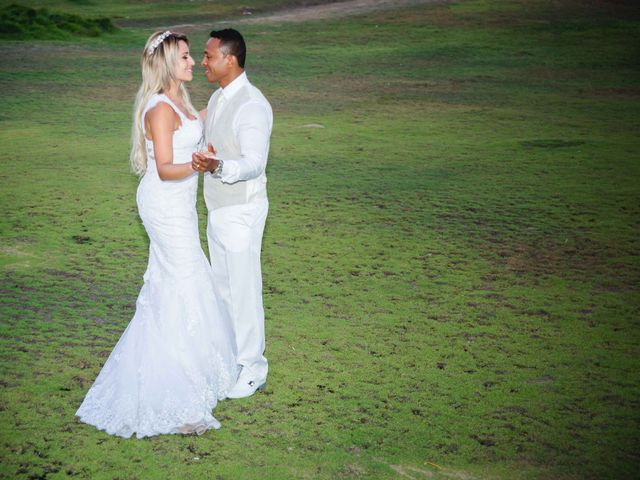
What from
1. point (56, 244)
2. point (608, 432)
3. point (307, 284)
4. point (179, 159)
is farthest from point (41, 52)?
point (608, 432)

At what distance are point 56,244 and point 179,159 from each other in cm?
344

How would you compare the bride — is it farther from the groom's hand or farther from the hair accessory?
the groom's hand

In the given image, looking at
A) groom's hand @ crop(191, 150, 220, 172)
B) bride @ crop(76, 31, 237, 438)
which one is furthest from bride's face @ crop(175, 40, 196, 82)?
groom's hand @ crop(191, 150, 220, 172)

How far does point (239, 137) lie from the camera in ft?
15.6

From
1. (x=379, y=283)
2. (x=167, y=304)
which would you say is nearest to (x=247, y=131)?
(x=167, y=304)

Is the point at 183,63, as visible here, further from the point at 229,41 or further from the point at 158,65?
the point at 229,41

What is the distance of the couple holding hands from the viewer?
4.59 metres

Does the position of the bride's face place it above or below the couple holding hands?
above

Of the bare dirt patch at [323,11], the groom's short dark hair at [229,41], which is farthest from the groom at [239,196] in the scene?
the bare dirt patch at [323,11]

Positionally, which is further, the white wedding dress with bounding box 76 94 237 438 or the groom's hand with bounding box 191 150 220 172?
the white wedding dress with bounding box 76 94 237 438

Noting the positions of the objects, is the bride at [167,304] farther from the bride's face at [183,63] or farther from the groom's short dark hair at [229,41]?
the groom's short dark hair at [229,41]

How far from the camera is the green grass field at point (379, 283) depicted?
4.50 metres

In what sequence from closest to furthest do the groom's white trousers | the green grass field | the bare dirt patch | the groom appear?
the green grass field → the groom → the groom's white trousers → the bare dirt patch

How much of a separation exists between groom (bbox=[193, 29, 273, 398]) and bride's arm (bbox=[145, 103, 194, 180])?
196mm
